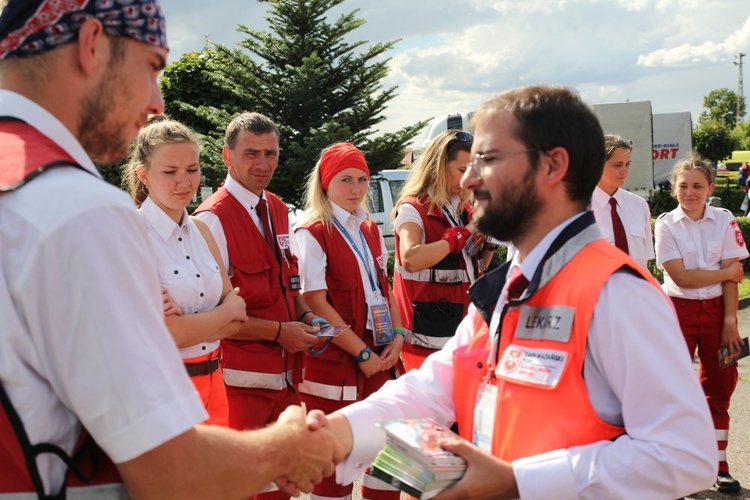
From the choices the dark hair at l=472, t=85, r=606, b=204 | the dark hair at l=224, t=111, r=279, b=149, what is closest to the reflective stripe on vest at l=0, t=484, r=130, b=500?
the dark hair at l=472, t=85, r=606, b=204

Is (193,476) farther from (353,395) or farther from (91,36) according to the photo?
(353,395)

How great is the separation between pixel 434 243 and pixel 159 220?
1.86 m

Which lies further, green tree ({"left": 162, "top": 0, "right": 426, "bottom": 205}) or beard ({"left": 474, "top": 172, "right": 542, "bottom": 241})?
green tree ({"left": 162, "top": 0, "right": 426, "bottom": 205})

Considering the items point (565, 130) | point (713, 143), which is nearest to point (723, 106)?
point (713, 143)

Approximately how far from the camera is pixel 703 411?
1892 millimetres

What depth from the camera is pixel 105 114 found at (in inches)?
66.7

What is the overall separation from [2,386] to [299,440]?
2.83 feet

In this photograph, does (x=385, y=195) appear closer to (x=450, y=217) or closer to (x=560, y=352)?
(x=450, y=217)

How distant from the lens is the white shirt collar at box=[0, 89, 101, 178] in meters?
1.58

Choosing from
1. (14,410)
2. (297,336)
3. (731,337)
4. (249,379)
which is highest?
(14,410)

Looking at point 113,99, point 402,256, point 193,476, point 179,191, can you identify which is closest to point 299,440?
point 193,476

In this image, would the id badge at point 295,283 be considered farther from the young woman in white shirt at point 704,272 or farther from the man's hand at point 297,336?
the young woman in white shirt at point 704,272

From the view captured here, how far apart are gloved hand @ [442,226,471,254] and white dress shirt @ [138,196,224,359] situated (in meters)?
1.64

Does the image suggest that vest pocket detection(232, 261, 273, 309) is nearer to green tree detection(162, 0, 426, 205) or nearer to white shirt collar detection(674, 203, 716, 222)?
white shirt collar detection(674, 203, 716, 222)
